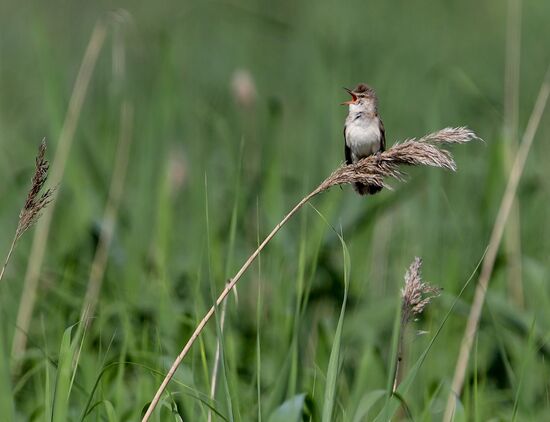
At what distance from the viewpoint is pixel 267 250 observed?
146 inches

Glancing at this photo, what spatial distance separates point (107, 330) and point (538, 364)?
4.47 ft

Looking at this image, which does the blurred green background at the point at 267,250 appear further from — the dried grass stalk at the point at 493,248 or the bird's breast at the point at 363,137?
the bird's breast at the point at 363,137

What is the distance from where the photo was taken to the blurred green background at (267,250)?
257 cm

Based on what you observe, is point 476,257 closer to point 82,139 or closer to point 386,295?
point 386,295

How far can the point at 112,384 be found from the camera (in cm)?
299

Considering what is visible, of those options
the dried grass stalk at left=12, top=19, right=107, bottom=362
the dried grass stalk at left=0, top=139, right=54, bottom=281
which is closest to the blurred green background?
the dried grass stalk at left=12, top=19, right=107, bottom=362

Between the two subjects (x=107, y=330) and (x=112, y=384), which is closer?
(x=112, y=384)

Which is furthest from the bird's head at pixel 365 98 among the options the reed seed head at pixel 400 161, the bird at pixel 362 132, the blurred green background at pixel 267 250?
the reed seed head at pixel 400 161

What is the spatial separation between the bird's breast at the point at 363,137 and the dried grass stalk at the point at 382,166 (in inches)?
40.2

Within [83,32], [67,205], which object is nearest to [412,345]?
[67,205]

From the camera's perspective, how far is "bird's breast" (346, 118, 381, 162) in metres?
2.91

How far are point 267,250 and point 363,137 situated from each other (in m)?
0.90

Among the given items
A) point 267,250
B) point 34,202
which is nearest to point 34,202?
point 34,202

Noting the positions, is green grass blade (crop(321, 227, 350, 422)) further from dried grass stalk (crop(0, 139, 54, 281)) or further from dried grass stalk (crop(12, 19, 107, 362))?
dried grass stalk (crop(12, 19, 107, 362))
